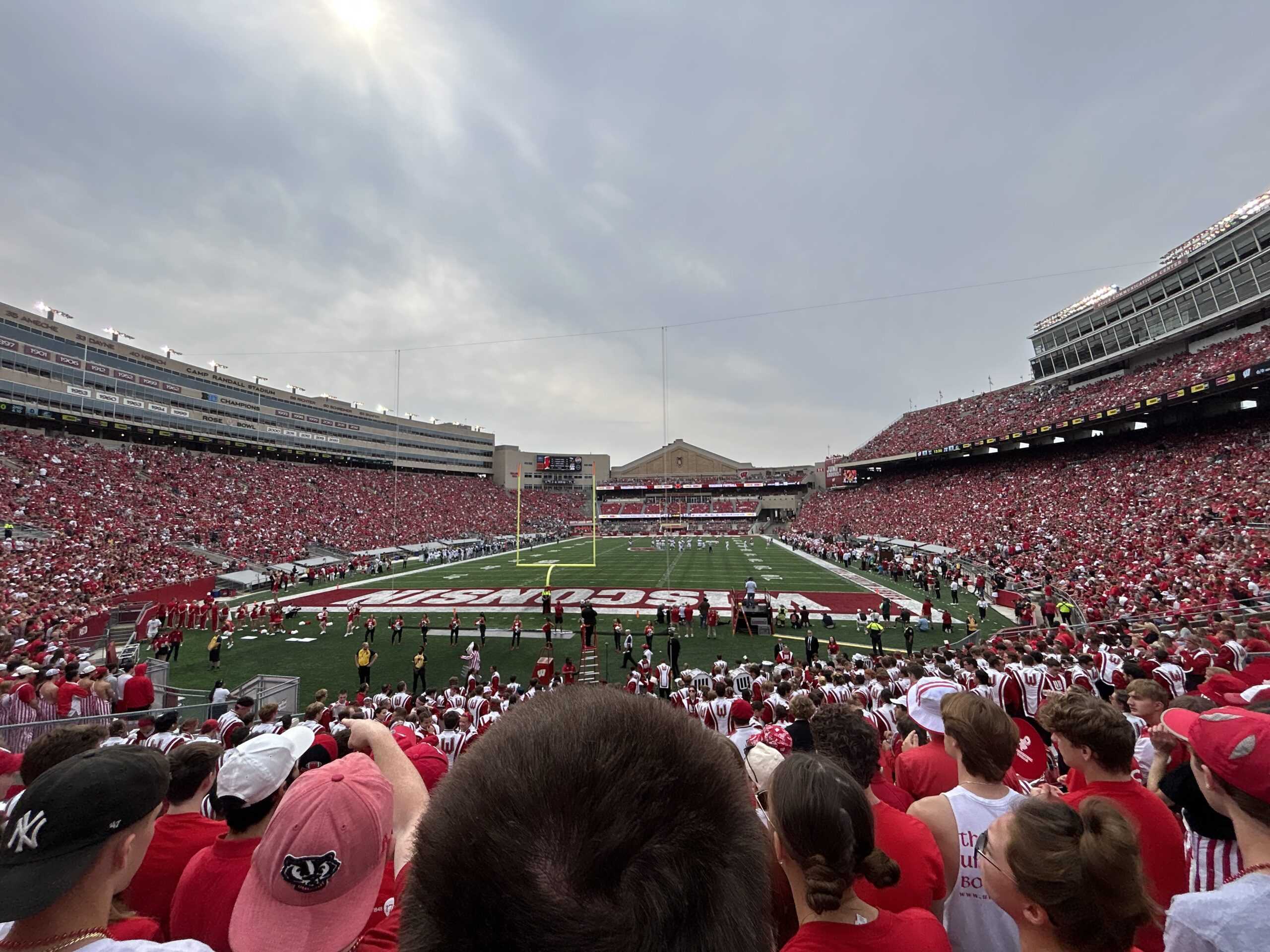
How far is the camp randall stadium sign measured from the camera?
2278 centimetres

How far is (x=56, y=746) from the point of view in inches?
132

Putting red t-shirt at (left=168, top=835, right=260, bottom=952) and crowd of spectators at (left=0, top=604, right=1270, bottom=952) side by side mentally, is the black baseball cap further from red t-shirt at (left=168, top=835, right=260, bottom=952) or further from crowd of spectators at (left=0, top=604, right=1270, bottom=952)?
red t-shirt at (left=168, top=835, right=260, bottom=952)

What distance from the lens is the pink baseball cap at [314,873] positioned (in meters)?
1.66

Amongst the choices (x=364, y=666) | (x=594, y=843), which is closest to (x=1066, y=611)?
(x=364, y=666)

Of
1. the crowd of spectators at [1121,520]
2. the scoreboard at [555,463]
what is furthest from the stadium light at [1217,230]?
the scoreboard at [555,463]

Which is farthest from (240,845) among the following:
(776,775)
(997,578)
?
(997,578)

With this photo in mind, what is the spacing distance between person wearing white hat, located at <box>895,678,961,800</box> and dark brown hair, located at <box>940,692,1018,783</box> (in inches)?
28.3

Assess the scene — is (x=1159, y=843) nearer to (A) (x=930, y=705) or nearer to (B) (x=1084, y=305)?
(A) (x=930, y=705)

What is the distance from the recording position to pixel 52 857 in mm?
1548

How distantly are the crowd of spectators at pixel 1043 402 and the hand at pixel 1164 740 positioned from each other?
36986mm

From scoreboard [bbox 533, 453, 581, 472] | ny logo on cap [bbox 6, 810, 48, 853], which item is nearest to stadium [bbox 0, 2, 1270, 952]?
ny logo on cap [bbox 6, 810, 48, 853]

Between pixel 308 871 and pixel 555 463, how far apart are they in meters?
92.0

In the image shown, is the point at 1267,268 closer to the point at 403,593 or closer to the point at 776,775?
the point at 776,775

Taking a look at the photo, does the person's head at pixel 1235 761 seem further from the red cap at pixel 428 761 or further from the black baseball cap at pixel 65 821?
the red cap at pixel 428 761
